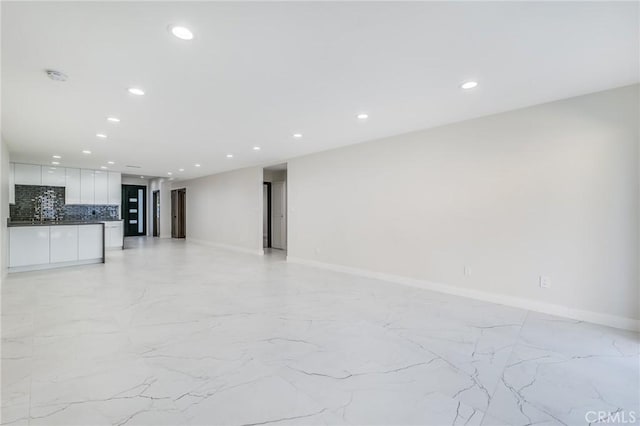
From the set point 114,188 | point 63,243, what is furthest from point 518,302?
point 114,188

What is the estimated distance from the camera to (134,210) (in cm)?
1313

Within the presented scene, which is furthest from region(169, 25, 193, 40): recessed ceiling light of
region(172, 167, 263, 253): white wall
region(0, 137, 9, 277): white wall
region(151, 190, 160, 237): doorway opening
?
region(151, 190, 160, 237): doorway opening

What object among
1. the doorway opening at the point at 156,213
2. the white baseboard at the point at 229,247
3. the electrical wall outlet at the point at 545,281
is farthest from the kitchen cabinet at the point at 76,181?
the electrical wall outlet at the point at 545,281

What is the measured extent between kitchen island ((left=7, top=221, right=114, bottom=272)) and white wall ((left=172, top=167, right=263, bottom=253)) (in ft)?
10.7

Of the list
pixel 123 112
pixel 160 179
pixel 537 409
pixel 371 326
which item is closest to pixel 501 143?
pixel 371 326

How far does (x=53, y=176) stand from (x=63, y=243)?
301cm

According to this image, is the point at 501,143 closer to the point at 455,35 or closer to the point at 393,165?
the point at 393,165

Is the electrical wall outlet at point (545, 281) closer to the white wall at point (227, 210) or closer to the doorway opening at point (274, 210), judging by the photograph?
the white wall at point (227, 210)

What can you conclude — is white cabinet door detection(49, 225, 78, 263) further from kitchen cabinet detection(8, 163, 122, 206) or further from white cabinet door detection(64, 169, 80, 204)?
white cabinet door detection(64, 169, 80, 204)

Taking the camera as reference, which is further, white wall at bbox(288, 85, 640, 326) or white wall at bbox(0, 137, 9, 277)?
white wall at bbox(0, 137, 9, 277)

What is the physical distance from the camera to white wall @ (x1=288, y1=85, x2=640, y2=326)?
126 inches

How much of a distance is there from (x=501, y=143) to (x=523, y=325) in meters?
2.23

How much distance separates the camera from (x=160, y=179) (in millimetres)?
12086

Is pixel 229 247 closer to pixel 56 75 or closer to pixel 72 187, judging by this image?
pixel 72 187
